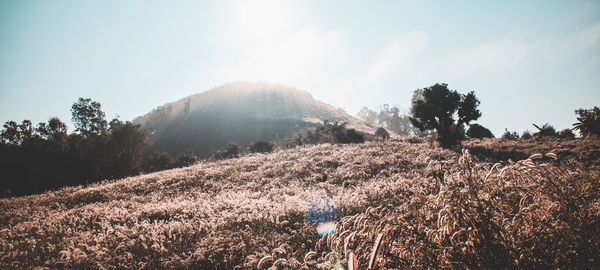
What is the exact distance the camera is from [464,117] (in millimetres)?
28984

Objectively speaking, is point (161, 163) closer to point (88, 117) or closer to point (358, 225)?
point (88, 117)

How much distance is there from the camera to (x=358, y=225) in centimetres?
392

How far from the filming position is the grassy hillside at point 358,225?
10.5ft

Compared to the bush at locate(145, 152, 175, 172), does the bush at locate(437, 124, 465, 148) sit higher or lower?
higher

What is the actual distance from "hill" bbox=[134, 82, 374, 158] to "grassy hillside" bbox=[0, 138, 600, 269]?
63720 mm

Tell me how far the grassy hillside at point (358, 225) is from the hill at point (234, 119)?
63.7 meters

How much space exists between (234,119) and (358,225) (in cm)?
10294

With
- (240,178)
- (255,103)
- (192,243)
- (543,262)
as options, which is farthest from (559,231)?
(255,103)

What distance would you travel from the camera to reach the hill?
86.4 m

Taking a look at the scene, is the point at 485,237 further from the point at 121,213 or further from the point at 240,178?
the point at 240,178

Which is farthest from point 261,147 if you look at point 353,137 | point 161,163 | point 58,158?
point 58,158

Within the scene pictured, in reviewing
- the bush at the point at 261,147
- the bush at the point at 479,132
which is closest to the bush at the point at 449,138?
the bush at the point at 479,132

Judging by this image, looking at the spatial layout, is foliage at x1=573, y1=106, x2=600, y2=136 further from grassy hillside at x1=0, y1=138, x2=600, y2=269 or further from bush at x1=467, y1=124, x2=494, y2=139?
bush at x1=467, y1=124, x2=494, y2=139

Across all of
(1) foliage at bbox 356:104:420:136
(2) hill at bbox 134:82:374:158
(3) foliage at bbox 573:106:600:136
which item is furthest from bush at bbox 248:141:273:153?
(1) foliage at bbox 356:104:420:136
